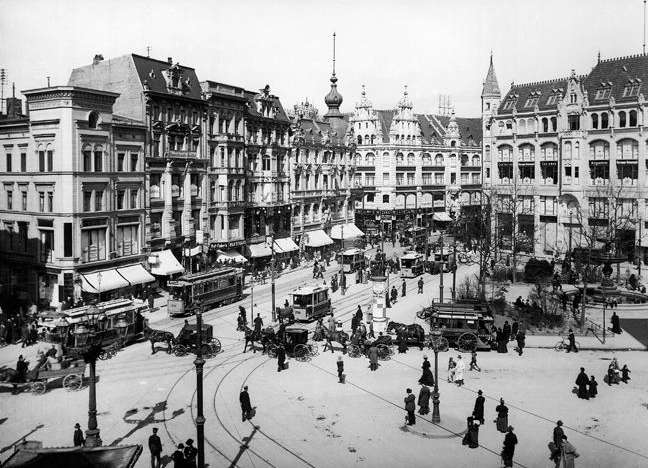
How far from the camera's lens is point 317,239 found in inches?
2901

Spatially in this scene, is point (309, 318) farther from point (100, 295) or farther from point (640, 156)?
point (640, 156)

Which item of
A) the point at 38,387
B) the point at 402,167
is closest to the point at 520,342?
the point at 38,387

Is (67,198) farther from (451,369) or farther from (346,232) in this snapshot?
(346,232)

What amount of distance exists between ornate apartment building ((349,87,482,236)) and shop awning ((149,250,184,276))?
42.3 metres

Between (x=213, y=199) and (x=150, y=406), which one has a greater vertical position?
(x=213, y=199)

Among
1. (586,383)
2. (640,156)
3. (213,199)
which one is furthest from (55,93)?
(640,156)

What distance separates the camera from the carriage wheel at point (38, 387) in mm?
27391

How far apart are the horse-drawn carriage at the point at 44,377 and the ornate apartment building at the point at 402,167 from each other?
208 feet

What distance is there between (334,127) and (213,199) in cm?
3470

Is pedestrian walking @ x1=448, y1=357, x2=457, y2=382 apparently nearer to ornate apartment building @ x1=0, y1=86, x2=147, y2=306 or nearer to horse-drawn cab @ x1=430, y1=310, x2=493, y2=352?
A: horse-drawn cab @ x1=430, y1=310, x2=493, y2=352

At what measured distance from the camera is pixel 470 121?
112 metres

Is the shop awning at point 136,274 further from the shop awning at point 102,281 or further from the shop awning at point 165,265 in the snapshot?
the shop awning at point 165,265

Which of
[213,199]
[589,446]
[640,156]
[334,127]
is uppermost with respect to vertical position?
[334,127]

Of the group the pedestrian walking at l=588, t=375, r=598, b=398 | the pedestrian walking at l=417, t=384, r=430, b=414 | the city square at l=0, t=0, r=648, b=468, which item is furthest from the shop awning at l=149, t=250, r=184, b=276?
the pedestrian walking at l=588, t=375, r=598, b=398
